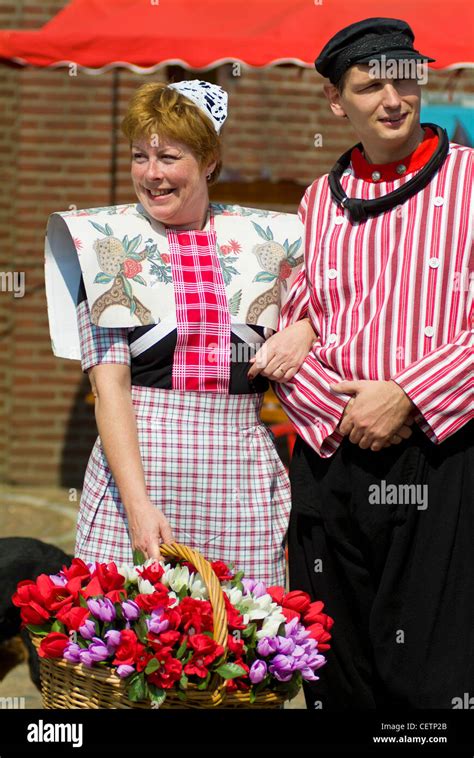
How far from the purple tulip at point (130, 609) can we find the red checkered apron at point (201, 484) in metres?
0.40

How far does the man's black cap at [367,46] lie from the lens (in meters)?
2.66

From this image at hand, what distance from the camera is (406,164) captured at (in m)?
2.72

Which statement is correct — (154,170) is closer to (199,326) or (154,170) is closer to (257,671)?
(199,326)

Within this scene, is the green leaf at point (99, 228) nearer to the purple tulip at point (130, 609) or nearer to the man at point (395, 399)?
the man at point (395, 399)

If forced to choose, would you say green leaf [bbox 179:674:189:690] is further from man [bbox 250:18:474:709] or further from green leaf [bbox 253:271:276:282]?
green leaf [bbox 253:271:276:282]

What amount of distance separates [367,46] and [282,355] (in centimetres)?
76

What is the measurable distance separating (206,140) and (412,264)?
585mm

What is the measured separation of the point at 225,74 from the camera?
715cm

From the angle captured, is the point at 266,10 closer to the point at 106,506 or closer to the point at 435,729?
the point at 106,506

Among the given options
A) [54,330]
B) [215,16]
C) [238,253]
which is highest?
[215,16]

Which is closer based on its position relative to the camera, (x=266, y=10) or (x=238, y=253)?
(x=238, y=253)

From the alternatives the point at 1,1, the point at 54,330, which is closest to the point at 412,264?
the point at 54,330

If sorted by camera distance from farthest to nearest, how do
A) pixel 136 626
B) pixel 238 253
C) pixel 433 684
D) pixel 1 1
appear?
pixel 1 1 → pixel 238 253 → pixel 433 684 → pixel 136 626

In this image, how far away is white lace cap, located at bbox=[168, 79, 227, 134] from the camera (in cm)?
275
